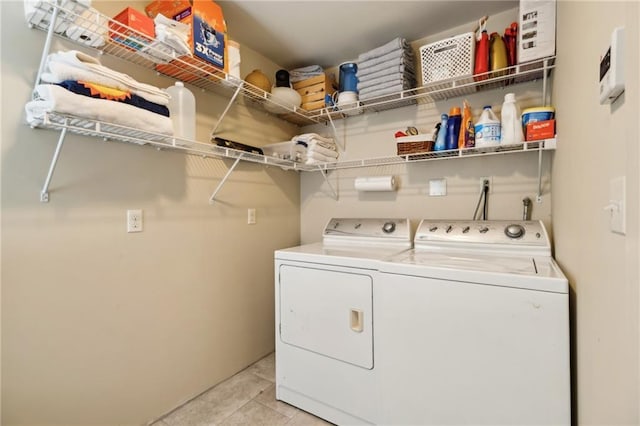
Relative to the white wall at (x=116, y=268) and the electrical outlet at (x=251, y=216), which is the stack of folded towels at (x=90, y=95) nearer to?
the white wall at (x=116, y=268)

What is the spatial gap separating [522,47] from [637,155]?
134 centimetres

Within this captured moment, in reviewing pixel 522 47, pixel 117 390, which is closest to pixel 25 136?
pixel 117 390

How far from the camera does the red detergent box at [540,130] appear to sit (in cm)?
151

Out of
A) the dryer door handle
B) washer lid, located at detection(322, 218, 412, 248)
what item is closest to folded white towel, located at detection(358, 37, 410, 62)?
washer lid, located at detection(322, 218, 412, 248)

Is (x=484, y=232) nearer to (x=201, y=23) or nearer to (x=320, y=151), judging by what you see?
(x=320, y=151)

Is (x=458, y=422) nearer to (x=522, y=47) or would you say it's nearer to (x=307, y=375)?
(x=307, y=375)

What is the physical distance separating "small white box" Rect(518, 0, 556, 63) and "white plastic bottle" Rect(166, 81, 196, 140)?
180 centimetres

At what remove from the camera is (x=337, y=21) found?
197 cm

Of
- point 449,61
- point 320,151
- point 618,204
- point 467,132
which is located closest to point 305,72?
point 320,151

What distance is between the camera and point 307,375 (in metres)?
1.74

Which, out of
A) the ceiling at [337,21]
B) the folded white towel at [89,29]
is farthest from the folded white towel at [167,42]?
the ceiling at [337,21]

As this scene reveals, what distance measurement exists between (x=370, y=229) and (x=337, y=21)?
1.40m

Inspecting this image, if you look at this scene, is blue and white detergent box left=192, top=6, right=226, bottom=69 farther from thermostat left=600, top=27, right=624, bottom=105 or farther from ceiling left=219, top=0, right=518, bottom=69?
thermostat left=600, top=27, right=624, bottom=105

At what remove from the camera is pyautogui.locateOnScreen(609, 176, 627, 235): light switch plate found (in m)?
0.60
